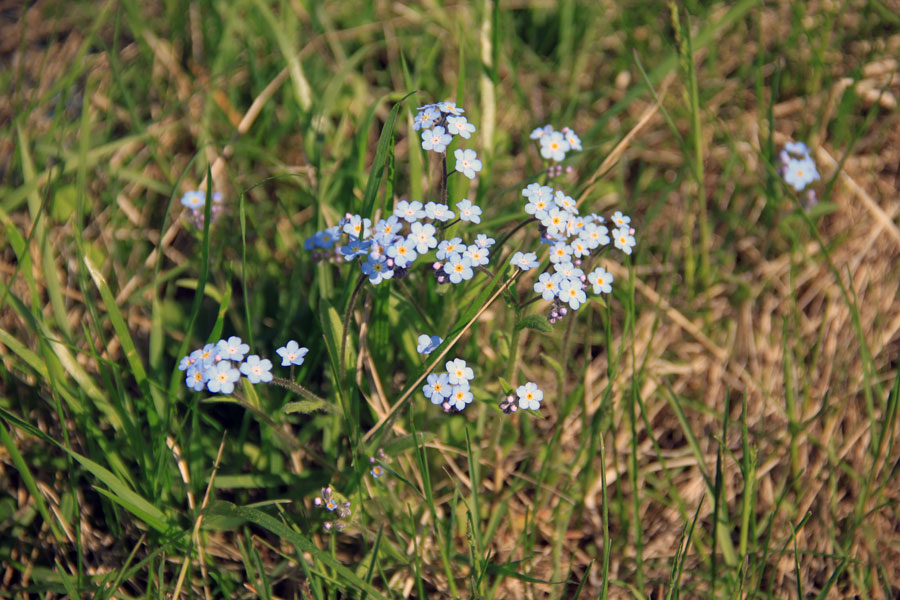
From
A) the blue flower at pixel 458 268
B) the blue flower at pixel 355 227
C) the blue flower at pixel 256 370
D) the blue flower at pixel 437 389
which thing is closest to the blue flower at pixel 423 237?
the blue flower at pixel 458 268

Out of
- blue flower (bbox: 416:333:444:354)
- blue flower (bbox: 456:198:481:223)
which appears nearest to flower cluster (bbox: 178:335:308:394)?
blue flower (bbox: 416:333:444:354)

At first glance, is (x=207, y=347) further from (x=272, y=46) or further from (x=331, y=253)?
(x=272, y=46)

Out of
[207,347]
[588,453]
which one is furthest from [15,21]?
[588,453]

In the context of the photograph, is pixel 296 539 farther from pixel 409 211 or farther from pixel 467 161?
pixel 467 161

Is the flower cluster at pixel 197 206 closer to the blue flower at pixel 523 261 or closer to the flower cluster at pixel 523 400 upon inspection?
the blue flower at pixel 523 261

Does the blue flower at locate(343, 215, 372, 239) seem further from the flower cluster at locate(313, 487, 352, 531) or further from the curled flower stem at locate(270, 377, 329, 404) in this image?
the flower cluster at locate(313, 487, 352, 531)

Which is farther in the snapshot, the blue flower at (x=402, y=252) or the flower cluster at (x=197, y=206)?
the flower cluster at (x=197, y=206)

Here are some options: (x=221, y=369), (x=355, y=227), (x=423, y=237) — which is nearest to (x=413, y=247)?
(x=423, y=237)
